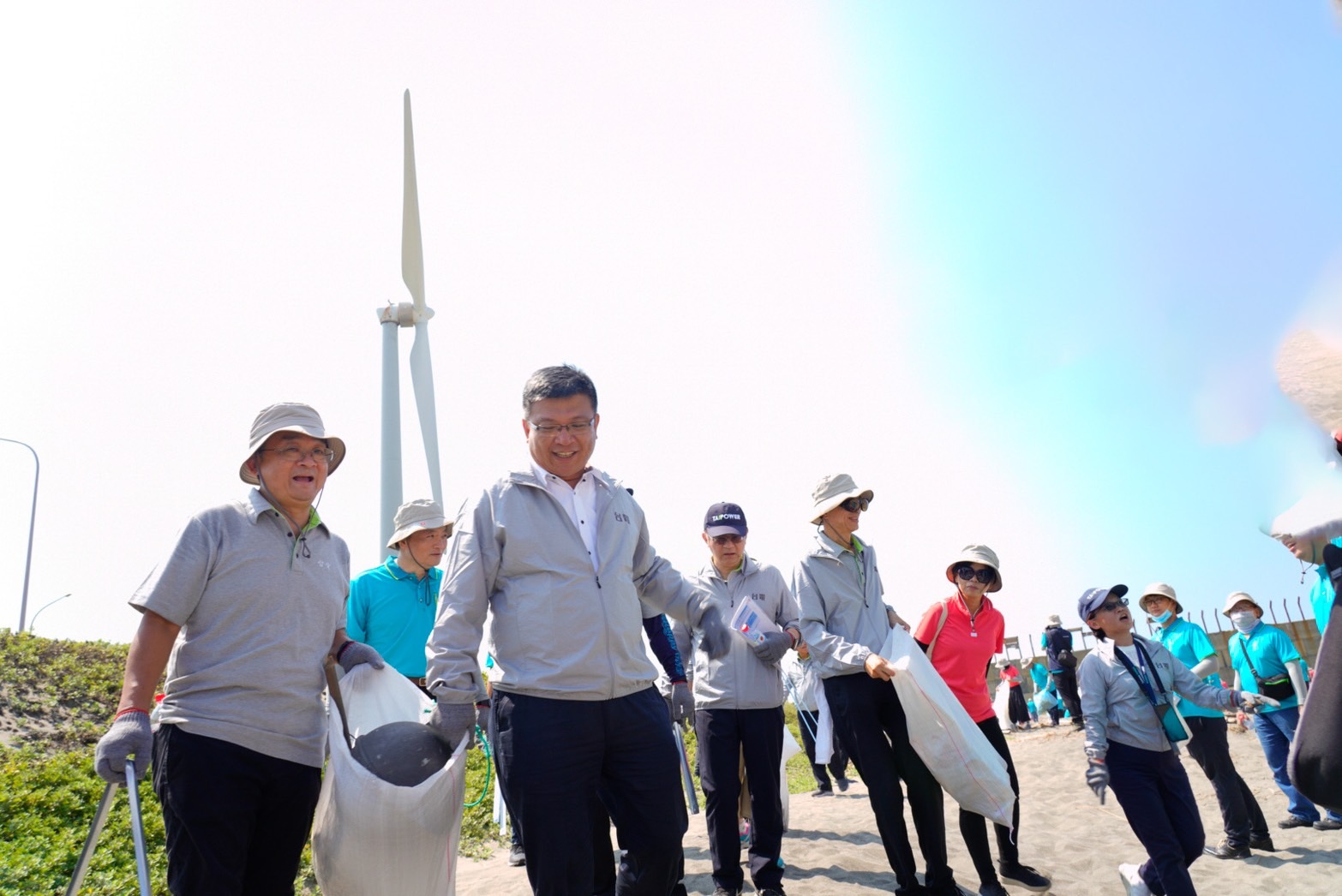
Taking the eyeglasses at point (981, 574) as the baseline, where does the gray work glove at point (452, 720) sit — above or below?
below

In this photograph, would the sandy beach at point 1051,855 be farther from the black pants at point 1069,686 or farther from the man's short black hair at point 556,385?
the man's short black hair at point 556,385

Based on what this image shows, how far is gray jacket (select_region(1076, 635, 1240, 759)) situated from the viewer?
4.51m

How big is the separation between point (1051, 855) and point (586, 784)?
491 centimetres

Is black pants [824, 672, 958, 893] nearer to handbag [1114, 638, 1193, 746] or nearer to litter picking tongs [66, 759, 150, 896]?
handbag [1114, 638, 1193, 746]

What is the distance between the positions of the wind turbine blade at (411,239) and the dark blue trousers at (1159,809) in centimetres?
1275

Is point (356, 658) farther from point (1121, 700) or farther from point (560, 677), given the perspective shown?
point (1121, 700)

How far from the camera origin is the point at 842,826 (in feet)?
23.2

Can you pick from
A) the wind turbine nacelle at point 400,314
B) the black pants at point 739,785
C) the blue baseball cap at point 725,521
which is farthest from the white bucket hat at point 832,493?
the wind turbine nacelle at point 400,314

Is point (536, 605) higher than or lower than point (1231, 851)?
higher

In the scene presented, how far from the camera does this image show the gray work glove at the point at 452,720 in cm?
274

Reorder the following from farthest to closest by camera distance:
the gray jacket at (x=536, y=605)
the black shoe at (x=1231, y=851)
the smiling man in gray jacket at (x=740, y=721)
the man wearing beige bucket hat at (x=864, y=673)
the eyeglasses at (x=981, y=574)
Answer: the black shoe at (x=1231, y=851), the eyeglasses at (x=981, y=574), the smiling man in gray jacket at (x=740, y=721), the man wearing beige bucket hat at (x=864, y=673), the gray jacket at (x=536, y=605)

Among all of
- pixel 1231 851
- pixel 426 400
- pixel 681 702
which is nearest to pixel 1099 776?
pixel 681 702

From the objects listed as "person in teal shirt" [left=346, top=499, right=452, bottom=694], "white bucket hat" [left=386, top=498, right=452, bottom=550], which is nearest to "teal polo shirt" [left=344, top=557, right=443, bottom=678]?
"person in teal shirt" [left=346, top=499, right=452, bottom=694]

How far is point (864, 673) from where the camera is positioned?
4438 mm
